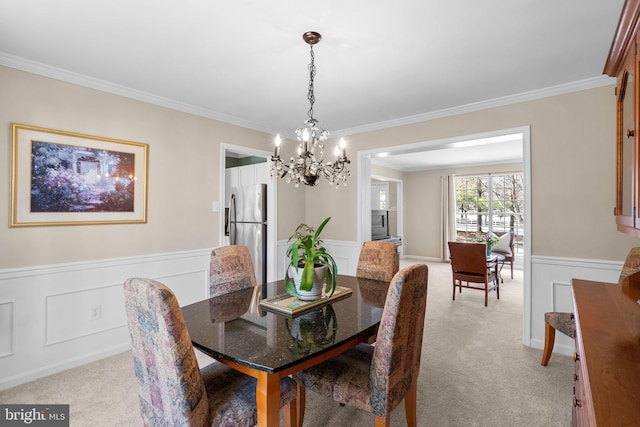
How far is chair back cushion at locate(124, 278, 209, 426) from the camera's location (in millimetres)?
1156

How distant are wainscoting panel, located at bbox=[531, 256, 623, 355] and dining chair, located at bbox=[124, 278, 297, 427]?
286cm

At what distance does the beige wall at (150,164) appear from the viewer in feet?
7.79

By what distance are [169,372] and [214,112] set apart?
9.91ft

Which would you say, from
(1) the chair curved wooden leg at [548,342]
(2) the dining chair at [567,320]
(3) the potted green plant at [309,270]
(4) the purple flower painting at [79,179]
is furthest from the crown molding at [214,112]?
(3) the potted green plant at [309,270]

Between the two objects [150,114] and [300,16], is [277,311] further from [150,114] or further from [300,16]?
[150,114]

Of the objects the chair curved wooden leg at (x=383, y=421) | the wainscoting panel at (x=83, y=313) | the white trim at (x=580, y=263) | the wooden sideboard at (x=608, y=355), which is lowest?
the chair curved wooden leg at (x=383, y=421)

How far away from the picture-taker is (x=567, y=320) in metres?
2.44

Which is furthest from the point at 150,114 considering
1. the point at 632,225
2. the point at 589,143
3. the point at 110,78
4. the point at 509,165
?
the point at 509,165

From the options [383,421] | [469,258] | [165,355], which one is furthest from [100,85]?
[469,258]

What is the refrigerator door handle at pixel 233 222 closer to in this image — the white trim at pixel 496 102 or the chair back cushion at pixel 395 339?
the white trim at pixel 496 102

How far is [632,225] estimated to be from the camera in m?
1.46

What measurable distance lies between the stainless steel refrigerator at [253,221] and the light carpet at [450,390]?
1793 millimetres

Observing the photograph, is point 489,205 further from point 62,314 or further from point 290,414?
point 62,314

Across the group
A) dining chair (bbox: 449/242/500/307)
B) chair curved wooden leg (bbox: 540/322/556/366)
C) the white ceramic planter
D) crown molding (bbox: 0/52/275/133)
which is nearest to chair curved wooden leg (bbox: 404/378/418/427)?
the white ceramic planter
